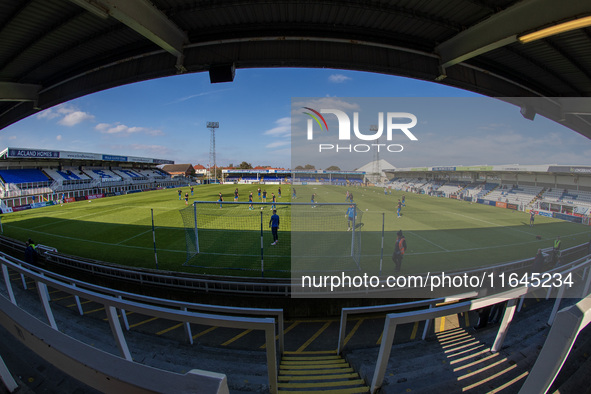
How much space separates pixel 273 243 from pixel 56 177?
38.8m

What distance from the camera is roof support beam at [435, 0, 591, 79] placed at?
137 inches

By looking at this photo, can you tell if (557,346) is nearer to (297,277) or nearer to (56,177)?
(297,277)

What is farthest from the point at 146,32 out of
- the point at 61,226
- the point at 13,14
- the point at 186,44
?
the point at 61,226

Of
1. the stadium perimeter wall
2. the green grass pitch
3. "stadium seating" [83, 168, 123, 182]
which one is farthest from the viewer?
"stadium seating" [83, 168, 123, 182]

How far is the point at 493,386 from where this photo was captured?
2404 mm

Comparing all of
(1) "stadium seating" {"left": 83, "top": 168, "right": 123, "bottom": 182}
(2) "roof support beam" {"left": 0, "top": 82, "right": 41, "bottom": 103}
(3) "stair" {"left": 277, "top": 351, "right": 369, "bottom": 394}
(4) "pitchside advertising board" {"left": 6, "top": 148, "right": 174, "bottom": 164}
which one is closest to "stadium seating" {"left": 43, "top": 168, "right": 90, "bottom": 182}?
(1) "stadium seating" {"left": 83, "top": 168, "right": 123, "bottom": 182}

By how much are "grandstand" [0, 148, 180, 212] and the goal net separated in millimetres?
25968

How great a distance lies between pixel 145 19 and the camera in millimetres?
3920

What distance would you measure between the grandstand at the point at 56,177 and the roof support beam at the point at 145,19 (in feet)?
107

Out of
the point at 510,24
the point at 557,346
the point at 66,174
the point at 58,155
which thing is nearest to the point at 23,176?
the point at 58,155

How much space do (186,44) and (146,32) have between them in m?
1.05

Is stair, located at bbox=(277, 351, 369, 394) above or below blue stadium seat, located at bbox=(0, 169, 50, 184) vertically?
below

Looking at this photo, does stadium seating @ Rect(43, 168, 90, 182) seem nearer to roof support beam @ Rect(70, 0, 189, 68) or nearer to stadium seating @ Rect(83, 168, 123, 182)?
stadium seating @ Rect(83, 168, 123, 182)

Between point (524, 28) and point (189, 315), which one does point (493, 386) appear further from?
point (524, 28)
